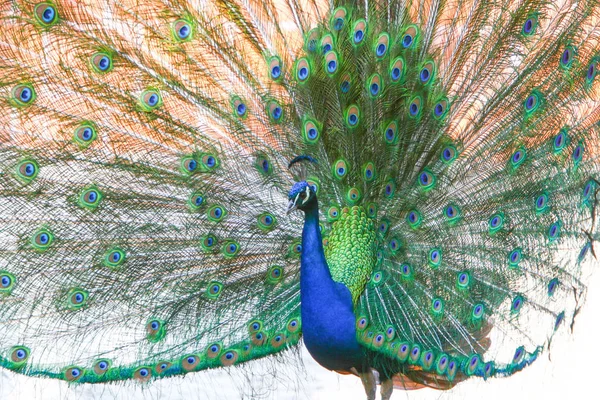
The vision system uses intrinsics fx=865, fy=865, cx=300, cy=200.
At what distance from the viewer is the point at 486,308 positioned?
3.53 meters

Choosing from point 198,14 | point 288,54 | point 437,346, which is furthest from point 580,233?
point 198,14

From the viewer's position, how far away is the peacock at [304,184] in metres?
3.23

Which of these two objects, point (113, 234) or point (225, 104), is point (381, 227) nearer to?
point (225, 104)

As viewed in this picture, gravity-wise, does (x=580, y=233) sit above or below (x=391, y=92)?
below

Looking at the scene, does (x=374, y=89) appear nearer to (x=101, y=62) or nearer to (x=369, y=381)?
(x=101, y=62)

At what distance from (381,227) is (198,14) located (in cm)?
109

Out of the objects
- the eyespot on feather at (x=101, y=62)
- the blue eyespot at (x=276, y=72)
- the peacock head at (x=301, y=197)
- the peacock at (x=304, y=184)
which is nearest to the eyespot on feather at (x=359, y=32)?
the peacock at (x=304, y=184)

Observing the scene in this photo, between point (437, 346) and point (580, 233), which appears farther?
point (580, 233)

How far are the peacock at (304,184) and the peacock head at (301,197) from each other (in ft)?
0.05

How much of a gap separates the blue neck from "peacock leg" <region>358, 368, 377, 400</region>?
0.14m

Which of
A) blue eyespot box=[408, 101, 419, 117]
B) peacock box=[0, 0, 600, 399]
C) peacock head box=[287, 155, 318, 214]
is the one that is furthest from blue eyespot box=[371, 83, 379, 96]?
peacock head box=[287, 155, 318, 214]

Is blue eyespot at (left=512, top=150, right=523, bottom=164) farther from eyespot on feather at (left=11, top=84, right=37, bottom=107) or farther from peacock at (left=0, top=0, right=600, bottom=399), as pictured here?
eyespot on feather at (left=11, top=84, right=37, bottom=107)

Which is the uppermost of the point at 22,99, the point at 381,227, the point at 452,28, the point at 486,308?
the point at 452,28

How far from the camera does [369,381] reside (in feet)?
11.7
